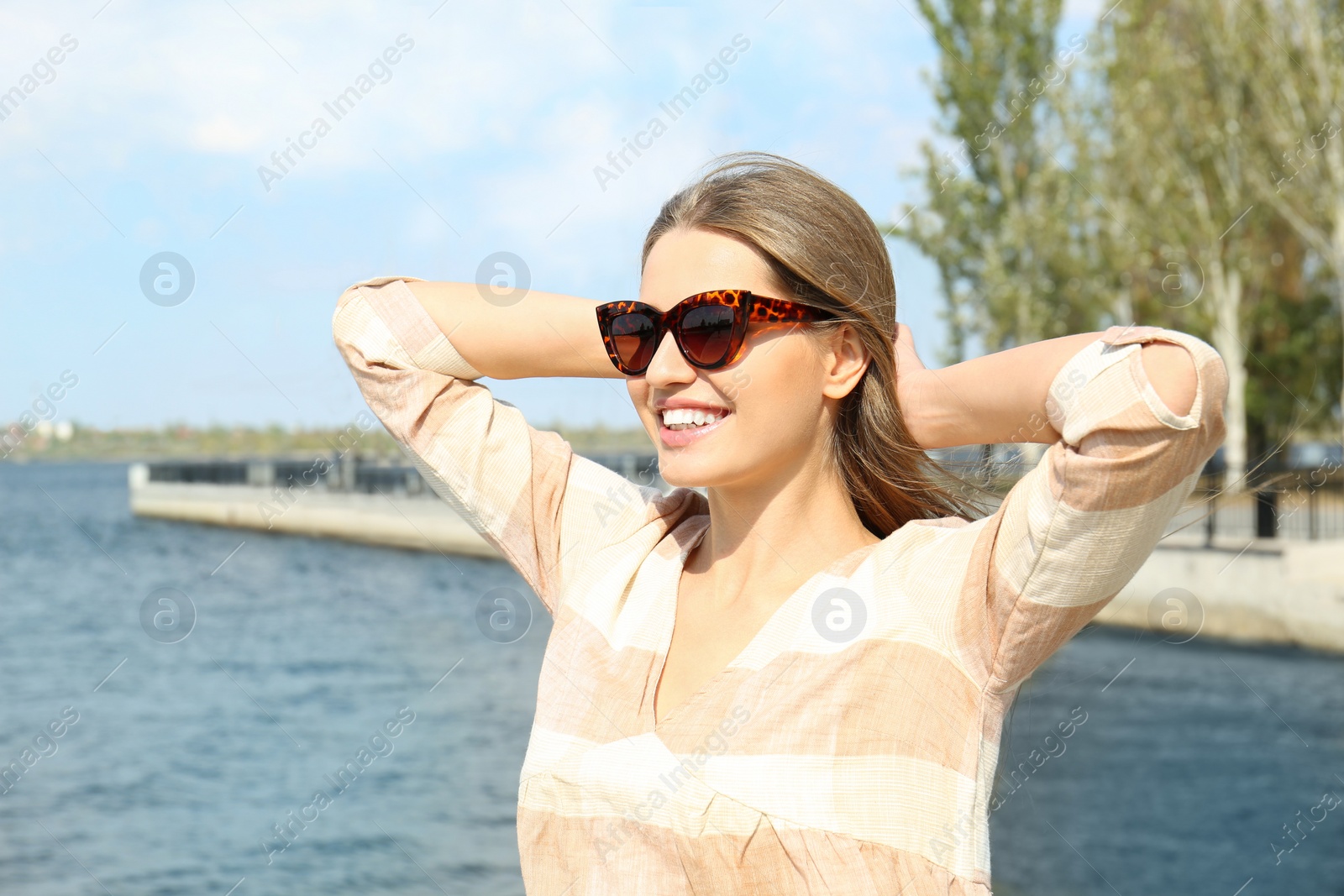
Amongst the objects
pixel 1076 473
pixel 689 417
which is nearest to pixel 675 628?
pixel 689 417

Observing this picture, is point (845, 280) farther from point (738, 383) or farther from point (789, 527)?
point (789, 527)

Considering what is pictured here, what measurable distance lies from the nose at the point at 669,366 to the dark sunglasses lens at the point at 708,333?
28mm

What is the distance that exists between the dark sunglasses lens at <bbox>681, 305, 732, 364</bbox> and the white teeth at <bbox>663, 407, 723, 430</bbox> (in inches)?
3.6

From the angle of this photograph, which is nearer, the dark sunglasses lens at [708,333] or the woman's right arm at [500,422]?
the dark sunglasses lens at [708,333]

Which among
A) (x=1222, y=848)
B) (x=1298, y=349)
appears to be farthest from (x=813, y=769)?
(x=1298, y=349)

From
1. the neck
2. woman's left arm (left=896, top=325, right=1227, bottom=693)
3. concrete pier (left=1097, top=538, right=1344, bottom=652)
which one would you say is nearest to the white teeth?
the neck

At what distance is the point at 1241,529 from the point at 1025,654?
17433mm

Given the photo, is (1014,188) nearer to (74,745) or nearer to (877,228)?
(74,745)

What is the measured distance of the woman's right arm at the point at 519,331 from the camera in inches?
76.6

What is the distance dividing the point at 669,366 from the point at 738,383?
0.11 m

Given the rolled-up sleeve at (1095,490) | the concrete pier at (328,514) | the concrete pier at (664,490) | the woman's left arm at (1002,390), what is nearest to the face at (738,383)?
the woman's left arm at (1002,390)

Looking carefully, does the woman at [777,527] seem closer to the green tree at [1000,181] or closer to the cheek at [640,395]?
the cheek at [640,395]

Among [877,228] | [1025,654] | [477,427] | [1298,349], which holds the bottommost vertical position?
[1298,349]

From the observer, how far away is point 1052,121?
64.1 ft
